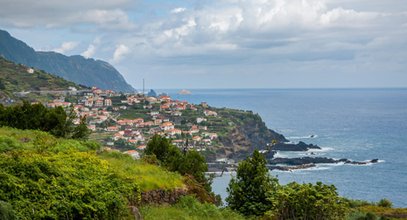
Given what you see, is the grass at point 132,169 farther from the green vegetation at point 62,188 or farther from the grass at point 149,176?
the green vegetation at point 62,188

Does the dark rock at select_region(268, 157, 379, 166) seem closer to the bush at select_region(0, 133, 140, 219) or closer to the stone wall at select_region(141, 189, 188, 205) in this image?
the stone wall at select_region(141, 189, 188, 205)

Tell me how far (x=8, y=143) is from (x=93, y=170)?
174 inches

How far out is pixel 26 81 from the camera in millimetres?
124000

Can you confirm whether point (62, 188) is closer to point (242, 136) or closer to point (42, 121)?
point (42, 121)

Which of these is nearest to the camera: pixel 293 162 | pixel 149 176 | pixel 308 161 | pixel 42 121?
pixel 149 176

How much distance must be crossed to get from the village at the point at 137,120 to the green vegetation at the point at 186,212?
58175 mm

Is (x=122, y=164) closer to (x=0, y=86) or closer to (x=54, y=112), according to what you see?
(x=54, y=112)

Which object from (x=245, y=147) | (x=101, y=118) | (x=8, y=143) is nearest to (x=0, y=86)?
(x=101, y=118)

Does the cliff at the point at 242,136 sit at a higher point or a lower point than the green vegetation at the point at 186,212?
lower

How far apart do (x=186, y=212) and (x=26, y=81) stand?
122709 mm

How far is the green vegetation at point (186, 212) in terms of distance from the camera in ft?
36.7

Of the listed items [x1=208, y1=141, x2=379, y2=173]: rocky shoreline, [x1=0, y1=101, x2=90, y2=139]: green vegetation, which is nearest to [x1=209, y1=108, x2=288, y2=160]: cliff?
[x1=208, y1=141, x2=379, y2=173]: rocky shoreline

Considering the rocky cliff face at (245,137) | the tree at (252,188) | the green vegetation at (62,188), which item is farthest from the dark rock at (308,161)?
the green vegetation at (62,188)

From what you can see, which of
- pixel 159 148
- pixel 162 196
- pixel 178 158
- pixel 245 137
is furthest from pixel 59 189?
pixel 245 137
